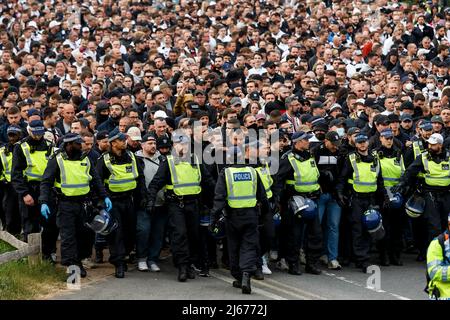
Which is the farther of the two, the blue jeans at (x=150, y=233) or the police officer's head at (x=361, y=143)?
the police officer's head at (x=361, y=143)

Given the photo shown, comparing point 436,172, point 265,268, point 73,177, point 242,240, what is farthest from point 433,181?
point 73,177

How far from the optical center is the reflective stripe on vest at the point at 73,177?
13148 millimetres

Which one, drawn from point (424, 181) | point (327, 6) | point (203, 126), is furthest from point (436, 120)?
point (327, 6)

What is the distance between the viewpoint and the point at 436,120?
15.5 metres

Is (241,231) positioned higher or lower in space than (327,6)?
lower

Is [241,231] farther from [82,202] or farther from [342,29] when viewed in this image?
[342,29]

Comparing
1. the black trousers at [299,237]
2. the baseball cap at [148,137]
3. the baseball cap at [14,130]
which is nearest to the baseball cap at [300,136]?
the black trousers at [299,237]

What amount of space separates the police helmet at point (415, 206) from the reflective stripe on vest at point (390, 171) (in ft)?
1.24

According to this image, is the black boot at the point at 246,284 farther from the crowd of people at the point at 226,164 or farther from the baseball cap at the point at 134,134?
the baseball cap at the point at 134,134

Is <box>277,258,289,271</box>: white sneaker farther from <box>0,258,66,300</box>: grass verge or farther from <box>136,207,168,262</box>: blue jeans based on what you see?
<box>0,258,66,300</box>: grass verge

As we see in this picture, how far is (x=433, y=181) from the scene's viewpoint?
48.1 ft

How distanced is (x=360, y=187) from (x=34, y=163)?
4974 mm
